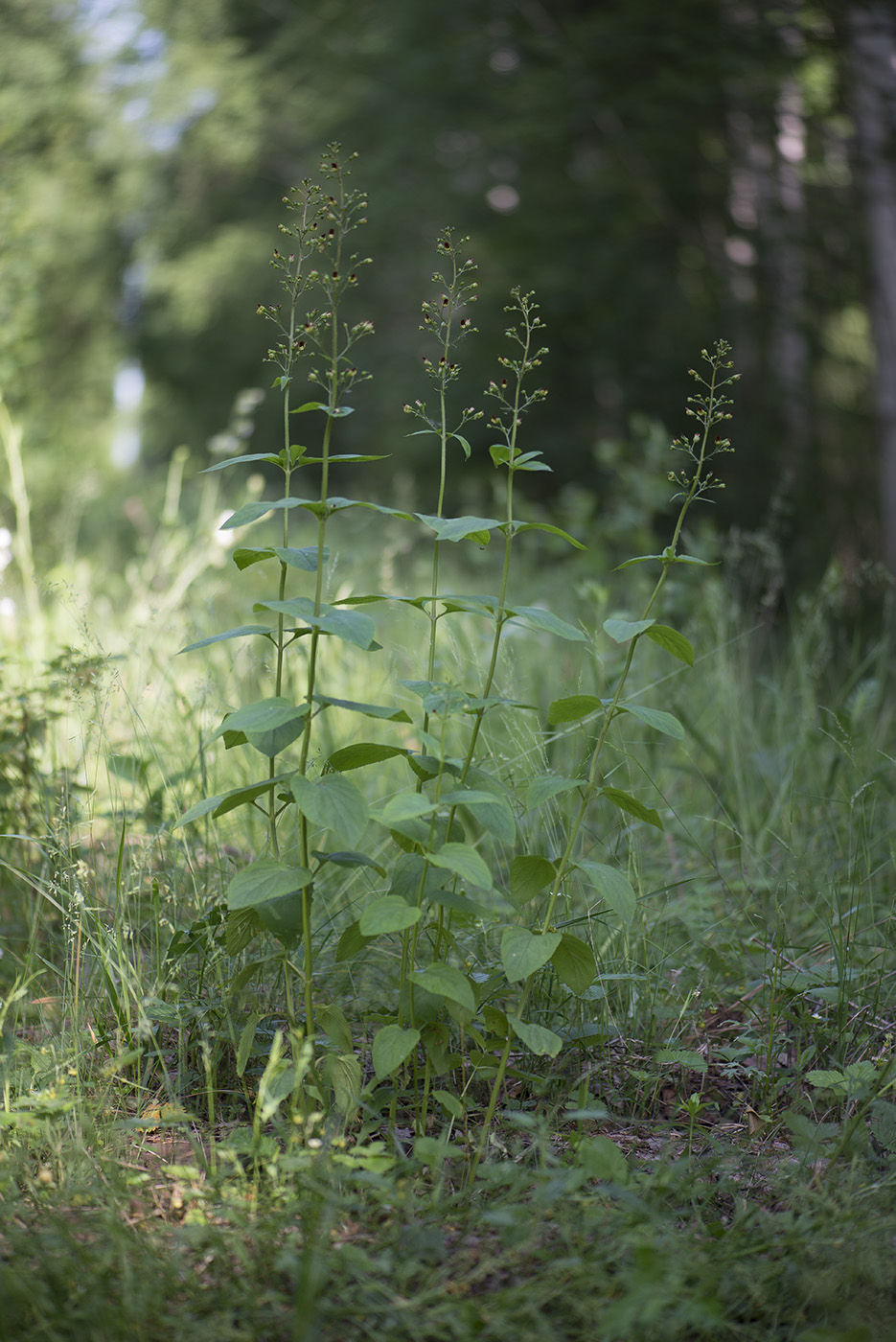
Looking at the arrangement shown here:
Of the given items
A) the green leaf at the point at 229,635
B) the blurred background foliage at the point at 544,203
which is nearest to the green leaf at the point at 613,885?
the green leaf at the point at 229,635

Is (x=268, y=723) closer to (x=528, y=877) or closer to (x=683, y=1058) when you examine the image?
(x=528, y=877)

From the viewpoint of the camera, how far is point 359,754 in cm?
143

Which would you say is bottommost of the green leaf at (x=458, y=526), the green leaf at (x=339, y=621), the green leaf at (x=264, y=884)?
the green leaf at (x=264, y=884)

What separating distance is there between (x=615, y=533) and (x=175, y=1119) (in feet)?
14.2

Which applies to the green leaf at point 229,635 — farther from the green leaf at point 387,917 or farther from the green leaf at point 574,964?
the green leaf at point 574,964

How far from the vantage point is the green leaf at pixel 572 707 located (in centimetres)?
146

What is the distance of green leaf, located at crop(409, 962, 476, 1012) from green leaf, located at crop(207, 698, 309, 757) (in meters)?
0.39

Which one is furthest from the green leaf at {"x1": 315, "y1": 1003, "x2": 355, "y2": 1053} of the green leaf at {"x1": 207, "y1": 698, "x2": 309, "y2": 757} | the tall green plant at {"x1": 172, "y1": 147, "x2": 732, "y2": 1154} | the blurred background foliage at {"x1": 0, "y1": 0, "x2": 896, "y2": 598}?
the blurred background foliage at {"x1": 0, "y1": 0, "x2": 896, "y2": 598}

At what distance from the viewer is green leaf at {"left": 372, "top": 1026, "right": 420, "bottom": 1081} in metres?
1.35

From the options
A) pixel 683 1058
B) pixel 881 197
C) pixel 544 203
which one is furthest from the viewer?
pixel 544 203

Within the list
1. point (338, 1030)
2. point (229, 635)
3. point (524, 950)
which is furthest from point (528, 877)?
point (229, 635)

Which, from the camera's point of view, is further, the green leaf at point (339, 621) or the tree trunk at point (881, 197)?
the tree trunk at point (881, 197)

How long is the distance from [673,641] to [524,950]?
518 millimetres

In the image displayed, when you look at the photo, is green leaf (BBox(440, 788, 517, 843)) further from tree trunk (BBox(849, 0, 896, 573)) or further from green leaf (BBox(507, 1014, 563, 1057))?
tree trunk (BBox(849, 0, 896, 573))
